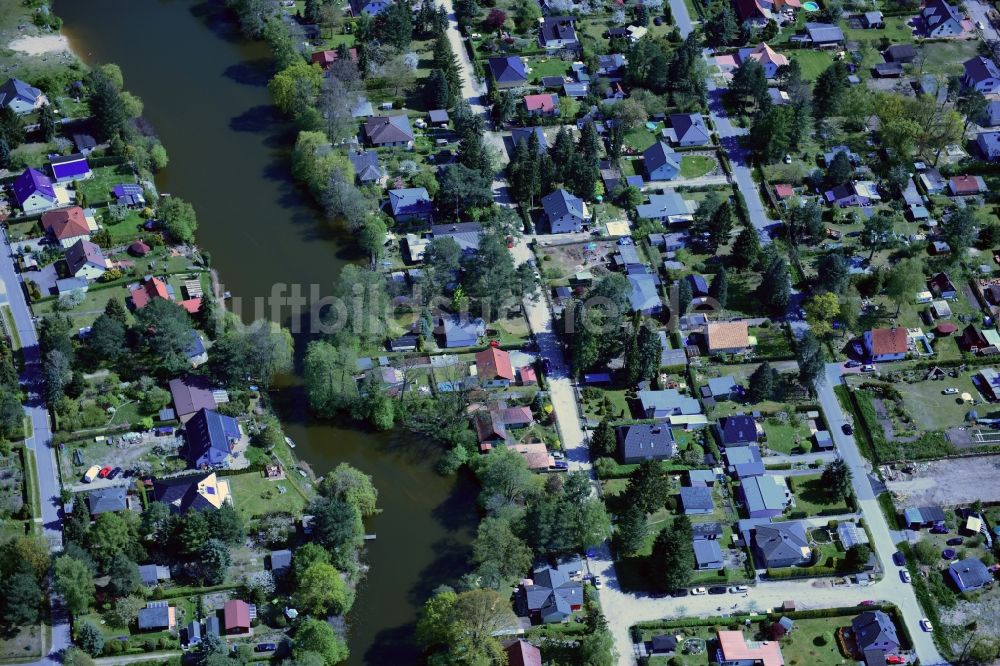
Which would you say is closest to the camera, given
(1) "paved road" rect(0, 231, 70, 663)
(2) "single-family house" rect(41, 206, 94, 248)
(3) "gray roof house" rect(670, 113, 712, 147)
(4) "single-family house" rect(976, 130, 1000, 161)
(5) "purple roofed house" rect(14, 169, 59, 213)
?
(1) "paved road" rect(0, 231, 70, 663)

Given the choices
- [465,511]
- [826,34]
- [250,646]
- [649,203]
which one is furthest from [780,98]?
[250,646]

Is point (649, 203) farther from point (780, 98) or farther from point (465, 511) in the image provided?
point (465, 511)

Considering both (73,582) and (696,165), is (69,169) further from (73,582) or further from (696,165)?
(696,165)

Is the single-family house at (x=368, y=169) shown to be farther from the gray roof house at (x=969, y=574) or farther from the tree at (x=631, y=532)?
the gray roof house at (x=969, y=574)

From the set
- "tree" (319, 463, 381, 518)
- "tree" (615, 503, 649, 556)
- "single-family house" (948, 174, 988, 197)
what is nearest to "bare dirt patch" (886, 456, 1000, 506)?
"tree" (615, 503, 649, 556)

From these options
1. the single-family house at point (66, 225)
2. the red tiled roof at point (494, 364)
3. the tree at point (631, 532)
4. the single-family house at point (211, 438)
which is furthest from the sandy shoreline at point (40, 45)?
the tree at point (631, 532)

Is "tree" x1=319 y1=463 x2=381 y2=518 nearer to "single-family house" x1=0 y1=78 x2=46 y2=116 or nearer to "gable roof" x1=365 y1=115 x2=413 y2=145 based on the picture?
"gable roof" x1=365 y1=115 x2=413 y2=145
